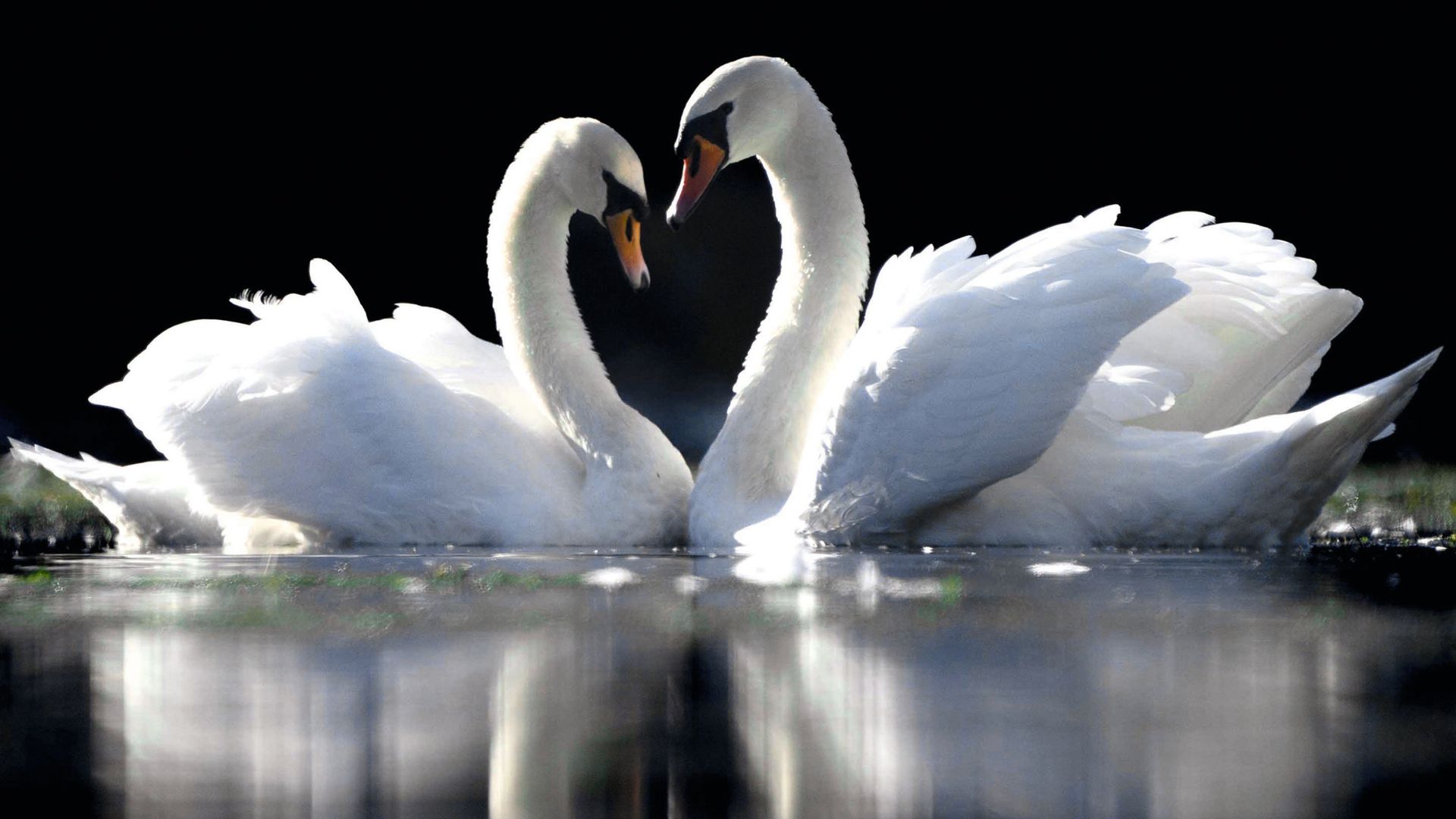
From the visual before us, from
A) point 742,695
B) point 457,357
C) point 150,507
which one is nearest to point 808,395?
point 457,357

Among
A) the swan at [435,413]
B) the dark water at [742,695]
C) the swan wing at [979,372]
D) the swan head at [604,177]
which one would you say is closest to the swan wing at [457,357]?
the swan at [435,413]

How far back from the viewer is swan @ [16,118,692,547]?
19.0ft

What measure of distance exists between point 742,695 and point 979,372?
228 cm

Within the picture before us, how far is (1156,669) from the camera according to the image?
3012 mm

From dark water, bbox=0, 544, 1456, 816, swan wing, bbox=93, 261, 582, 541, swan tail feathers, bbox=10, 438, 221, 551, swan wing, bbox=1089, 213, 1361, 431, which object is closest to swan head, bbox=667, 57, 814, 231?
swan wing, bbox=93, 261, 582, 541

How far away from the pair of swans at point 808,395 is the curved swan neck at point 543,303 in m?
0.01

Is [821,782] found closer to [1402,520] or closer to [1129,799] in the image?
[1129,799]

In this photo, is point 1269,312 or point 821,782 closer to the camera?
point 821,782

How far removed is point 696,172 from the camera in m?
5.97

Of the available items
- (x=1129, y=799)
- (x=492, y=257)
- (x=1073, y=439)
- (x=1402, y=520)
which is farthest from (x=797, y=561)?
(x=1129, y=799)

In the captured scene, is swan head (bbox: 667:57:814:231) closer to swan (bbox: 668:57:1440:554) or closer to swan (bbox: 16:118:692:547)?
swan (bbox: 668:57:1440:554)

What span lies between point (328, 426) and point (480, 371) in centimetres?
90

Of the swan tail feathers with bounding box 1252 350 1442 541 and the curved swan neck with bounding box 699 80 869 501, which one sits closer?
the swan tail feathers with bounding box 1252 350 1442 541

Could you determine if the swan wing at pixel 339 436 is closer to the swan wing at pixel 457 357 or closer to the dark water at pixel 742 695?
the swan wing at pixel 457 357
